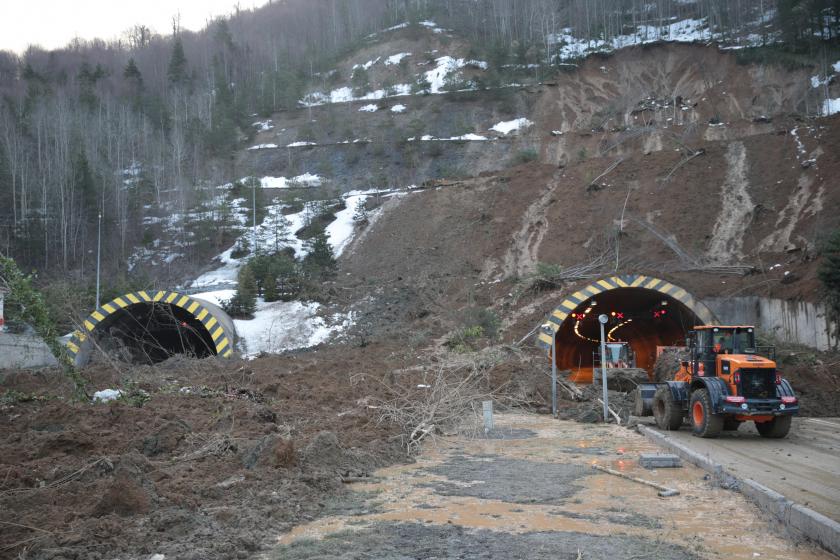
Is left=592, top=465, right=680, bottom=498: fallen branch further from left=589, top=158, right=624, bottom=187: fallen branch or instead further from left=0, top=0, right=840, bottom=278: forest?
left=0, top=0, right=840, bottom=278: forest

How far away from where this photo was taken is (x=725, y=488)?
26.6ft

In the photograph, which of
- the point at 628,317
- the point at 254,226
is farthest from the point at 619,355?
the point at 254,226

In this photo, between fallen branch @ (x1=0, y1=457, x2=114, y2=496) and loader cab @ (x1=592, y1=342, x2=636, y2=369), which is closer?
fallen branch @ (x1=0, y1=457, x2=114, y2=496)

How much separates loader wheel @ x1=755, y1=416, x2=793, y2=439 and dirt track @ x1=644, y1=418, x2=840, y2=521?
0.16 metres

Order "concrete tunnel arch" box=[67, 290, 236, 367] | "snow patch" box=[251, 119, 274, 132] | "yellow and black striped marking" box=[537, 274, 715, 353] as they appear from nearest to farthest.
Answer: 1. "yellow and black striped marking" box=[537, 274, 715, 353]
2. "concrete tunnel arch" box=[67, 290, 236, 367]
3. "snow patch" box=[251, 119, 274, 132]

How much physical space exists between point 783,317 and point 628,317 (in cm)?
837

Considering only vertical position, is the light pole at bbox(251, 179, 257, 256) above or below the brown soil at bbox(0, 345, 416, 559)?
above

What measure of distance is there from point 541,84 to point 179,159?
107ft

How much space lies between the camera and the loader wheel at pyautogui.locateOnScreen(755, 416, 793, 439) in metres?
12.5

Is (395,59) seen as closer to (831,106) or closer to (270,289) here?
(831,106)

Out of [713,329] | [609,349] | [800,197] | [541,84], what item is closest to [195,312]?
[609,349]

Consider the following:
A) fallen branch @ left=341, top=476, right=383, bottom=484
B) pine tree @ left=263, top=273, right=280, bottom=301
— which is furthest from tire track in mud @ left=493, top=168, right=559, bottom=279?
fallen branch @ left=341, top=476, right=383, bottom=484

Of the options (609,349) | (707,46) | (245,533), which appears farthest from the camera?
(707,46)

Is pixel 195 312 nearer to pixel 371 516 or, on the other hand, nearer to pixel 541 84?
pixel 371 516
